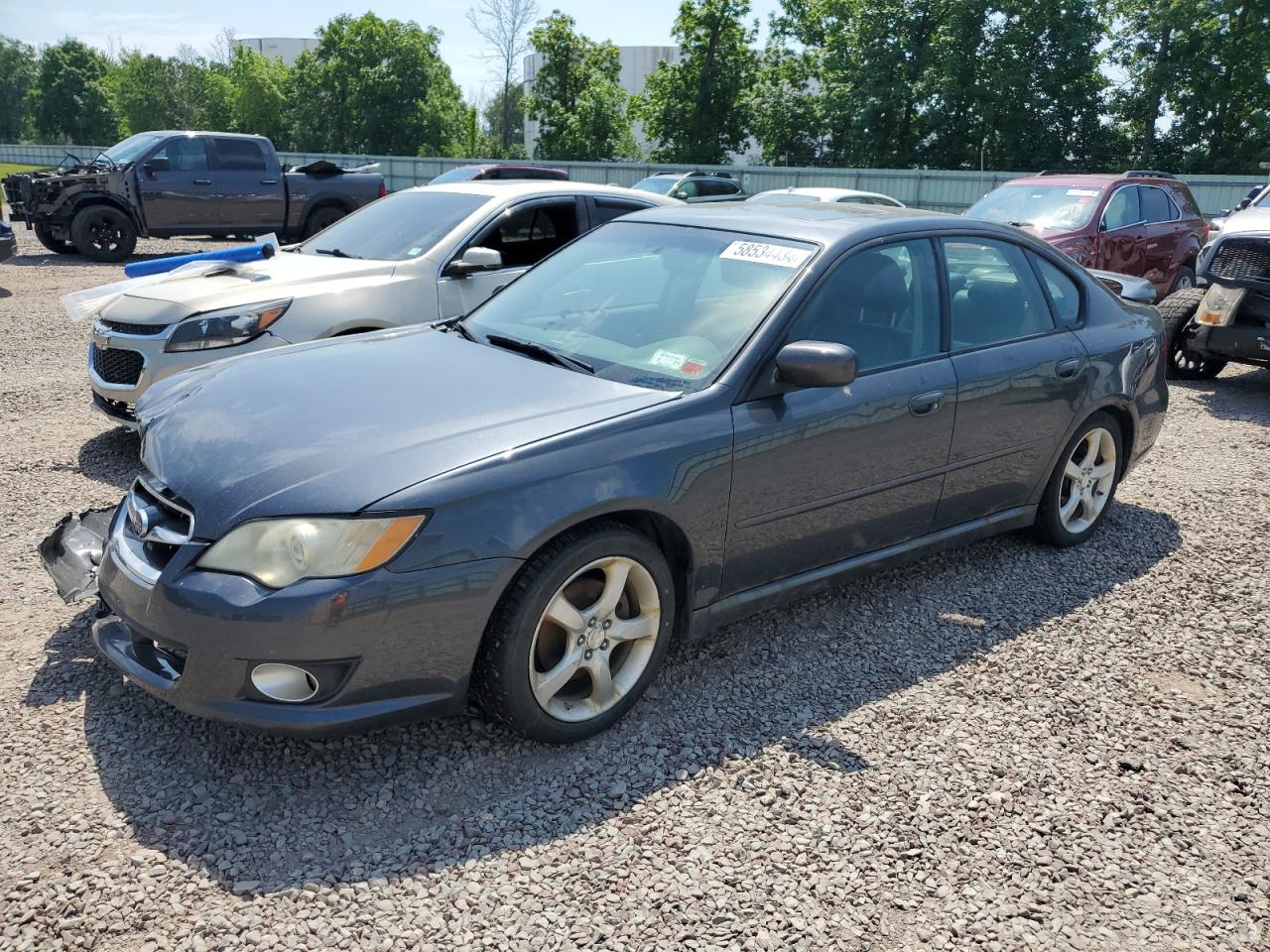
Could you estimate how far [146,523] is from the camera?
301 centimetres

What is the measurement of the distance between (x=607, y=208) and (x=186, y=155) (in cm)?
1142

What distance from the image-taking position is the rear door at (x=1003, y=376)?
13.6 feet

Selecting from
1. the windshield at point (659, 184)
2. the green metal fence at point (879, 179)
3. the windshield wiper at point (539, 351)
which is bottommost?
the windshield wiper at point (539, 351)

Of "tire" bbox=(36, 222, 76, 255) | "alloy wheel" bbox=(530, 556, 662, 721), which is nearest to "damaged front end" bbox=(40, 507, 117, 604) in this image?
"alloy wheel" bbox=(530, 556, 662, 721)

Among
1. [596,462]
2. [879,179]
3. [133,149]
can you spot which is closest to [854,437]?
[596,462]

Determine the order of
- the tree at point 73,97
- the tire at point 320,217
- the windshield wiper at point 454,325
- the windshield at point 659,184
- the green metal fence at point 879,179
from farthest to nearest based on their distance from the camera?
the tree at point 73,97
the green metal fence at point 879,179
the windshield at point 659,184
the tire at point 320,217
the windshield wiper at point 454,325

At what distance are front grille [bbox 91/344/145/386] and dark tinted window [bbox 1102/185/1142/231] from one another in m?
9.38

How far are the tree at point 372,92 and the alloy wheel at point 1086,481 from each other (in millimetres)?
55654

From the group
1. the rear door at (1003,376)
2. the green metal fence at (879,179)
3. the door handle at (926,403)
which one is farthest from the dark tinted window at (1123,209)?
the green metal fence at (879,179)

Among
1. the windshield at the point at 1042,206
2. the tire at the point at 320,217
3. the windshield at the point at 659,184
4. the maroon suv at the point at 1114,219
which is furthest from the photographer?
the windshield at the point at 659,184

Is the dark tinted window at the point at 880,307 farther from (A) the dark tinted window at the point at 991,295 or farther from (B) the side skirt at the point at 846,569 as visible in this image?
(B) the side skirt at the point at 846,569

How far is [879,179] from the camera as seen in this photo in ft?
89.5

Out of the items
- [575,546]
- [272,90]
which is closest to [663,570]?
[575,546]

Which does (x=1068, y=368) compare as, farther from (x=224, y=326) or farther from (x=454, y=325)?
(x=224, y=326)
